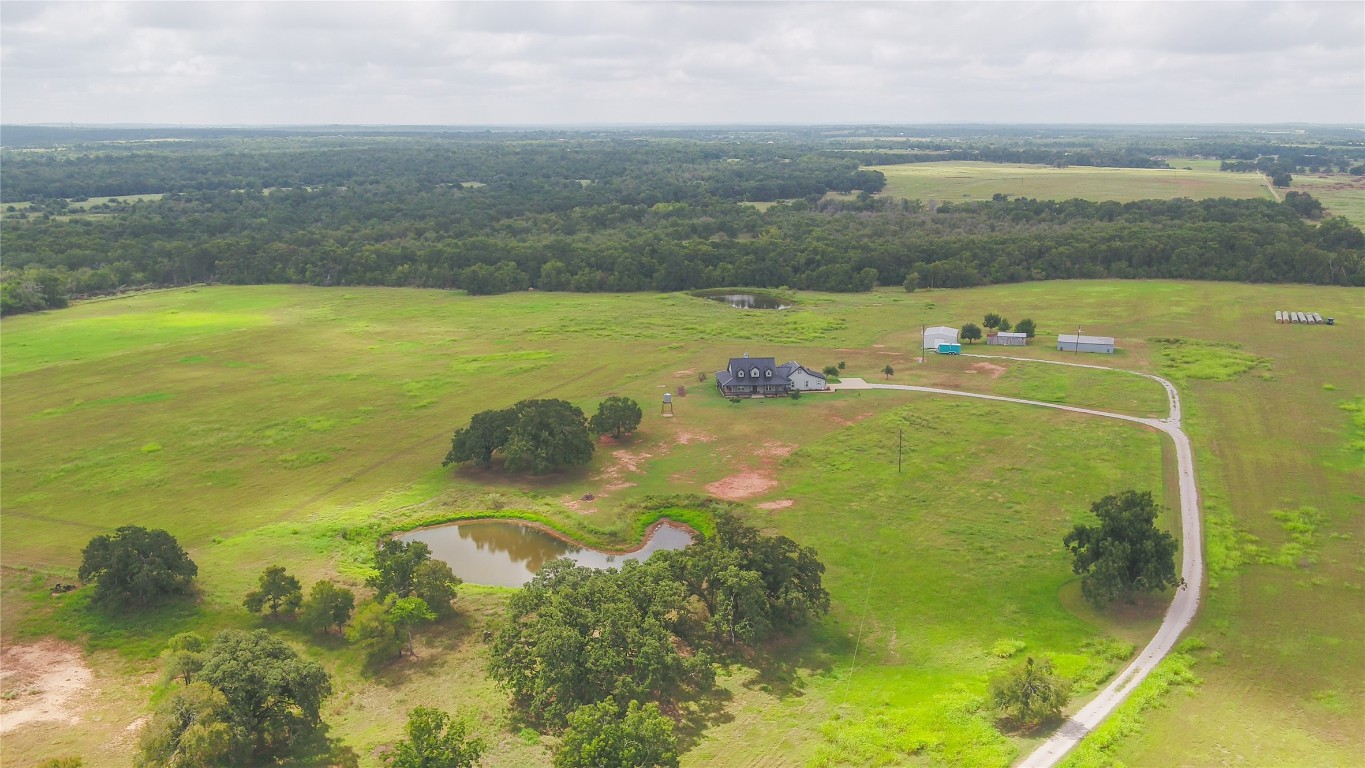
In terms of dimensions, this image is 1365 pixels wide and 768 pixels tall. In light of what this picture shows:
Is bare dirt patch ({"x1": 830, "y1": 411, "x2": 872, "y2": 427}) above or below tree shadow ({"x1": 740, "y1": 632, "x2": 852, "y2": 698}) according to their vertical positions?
above

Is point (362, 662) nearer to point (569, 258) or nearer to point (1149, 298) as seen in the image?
point (569, 258)

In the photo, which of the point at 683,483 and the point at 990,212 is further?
the point at 990,212

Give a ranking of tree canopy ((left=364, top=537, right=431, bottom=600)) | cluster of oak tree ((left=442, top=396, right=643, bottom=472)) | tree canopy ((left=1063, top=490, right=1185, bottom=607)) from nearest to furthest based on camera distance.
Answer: tree canopy ((left=1063, top=490, right=1185, bottom=607))
tree canopy ((left=364, top=537, right=431, bottom=600))
cluster of oak tree ((left=442, top=396, right=643, bottom=472))

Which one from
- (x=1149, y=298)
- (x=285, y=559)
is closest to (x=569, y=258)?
(x=1149, y=298)

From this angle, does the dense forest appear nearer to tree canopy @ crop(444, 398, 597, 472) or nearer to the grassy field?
the grassy field

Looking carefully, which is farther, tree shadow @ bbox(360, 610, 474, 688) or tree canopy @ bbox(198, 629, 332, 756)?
tree shadow @ bbox(360, 610, 474, 688)

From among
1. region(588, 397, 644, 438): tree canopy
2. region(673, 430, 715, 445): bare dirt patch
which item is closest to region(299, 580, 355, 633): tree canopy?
region(588, 397, 644, 438): tree canopy

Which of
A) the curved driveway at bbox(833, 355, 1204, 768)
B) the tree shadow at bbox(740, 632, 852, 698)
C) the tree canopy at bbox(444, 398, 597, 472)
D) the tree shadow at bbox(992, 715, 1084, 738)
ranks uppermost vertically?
the tree canopy at bbox(444, 398, 597, 472)

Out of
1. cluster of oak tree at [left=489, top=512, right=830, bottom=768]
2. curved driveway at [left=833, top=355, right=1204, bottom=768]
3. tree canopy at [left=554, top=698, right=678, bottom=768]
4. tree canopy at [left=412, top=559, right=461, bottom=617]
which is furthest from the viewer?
tree canopy at [left=412, top=559, right=461, bottom=617]
